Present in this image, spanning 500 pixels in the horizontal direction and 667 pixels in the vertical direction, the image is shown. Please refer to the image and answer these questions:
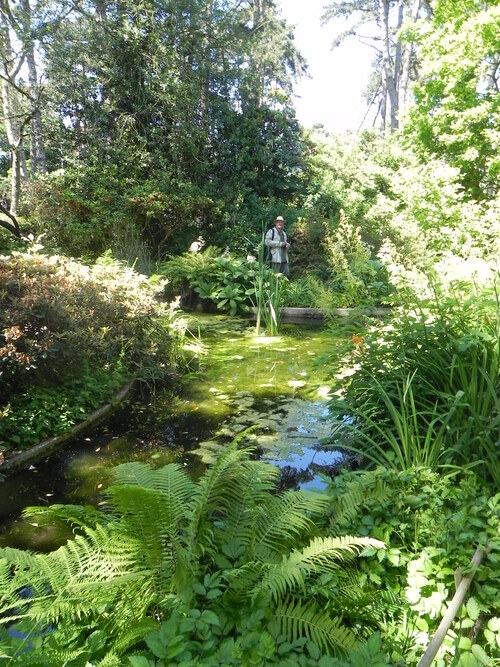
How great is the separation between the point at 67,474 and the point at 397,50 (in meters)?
26.2

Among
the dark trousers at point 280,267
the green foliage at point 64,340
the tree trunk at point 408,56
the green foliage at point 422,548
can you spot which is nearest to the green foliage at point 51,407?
the green foliage at point 64,340

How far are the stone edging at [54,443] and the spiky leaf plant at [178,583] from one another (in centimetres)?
137

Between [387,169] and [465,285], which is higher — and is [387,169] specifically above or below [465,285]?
above

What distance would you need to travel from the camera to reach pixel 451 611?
156 centimetres

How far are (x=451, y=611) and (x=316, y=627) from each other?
0.44 meters

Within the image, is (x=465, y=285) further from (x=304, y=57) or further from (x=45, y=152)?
(x=304, y=57)

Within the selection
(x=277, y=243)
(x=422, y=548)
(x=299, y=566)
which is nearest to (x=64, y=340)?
(x=299, y=566)

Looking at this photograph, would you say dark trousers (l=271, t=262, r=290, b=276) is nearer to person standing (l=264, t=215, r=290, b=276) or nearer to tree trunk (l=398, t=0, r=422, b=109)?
person standing (l=264, t=215, r=290, b=276)

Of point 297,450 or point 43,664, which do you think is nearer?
point 43,664

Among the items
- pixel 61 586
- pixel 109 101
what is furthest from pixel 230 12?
pixel 61 586

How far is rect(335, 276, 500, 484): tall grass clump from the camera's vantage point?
2.47 m

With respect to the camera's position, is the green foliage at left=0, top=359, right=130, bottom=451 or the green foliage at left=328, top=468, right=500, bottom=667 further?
the green foliage at left=0, top=359, right=130, bottom=451

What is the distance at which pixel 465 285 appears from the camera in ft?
11.8

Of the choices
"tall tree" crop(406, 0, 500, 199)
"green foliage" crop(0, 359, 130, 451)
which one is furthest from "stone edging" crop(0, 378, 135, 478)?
"tall tree" crop(406, 0, 500, 199)
